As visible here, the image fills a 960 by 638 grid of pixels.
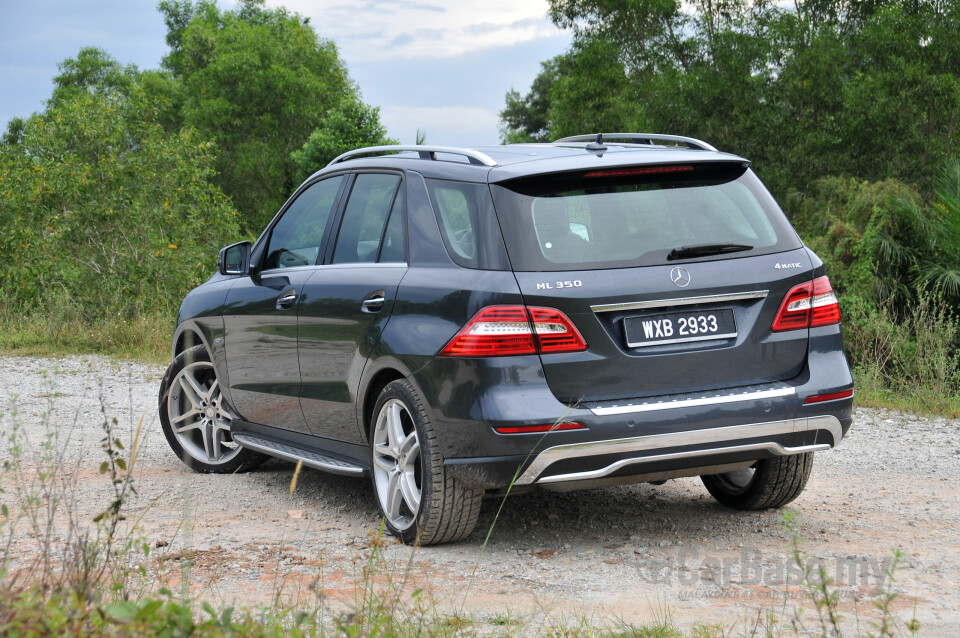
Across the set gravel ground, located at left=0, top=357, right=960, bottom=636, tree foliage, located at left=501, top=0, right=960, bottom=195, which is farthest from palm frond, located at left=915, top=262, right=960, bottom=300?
tree foliage, located at left=501, top=0, right=960, bottom=195

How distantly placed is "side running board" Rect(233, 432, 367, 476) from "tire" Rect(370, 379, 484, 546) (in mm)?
179

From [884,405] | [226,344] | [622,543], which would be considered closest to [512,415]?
[622,543]

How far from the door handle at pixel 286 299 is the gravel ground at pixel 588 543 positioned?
1.08 metres

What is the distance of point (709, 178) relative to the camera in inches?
201

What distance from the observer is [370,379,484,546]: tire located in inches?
190

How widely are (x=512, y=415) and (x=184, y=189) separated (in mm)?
14406

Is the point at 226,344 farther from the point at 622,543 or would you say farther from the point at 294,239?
the point at 622,543

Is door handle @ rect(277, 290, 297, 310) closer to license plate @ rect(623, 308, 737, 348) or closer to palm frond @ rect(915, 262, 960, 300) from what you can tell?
license plate @ rect(623, 308, 737, 348)

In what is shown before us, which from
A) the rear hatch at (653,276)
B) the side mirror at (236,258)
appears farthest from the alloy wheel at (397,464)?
the side mirror at (236,258)

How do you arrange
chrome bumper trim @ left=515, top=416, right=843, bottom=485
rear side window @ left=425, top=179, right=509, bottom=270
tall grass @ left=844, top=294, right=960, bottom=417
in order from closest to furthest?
chrome bumper trim @ left=515, top=416, right=843, bottom=485 → rear side window @ left=425, top=179, right=509, bottom=270 → tall grass @ left=844, top=294, right=960, bottom=417

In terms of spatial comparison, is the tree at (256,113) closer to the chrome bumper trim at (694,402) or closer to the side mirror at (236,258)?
the side mirror at (236,258)

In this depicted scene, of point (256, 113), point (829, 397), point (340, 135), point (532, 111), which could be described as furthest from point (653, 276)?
point (532, 111)

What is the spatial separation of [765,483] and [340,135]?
4690 cm

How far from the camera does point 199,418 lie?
730cm
